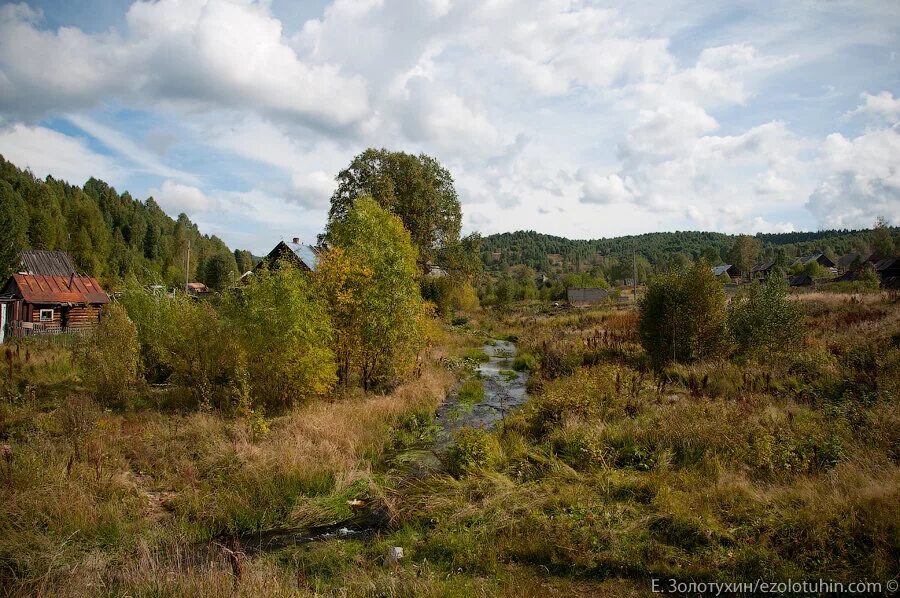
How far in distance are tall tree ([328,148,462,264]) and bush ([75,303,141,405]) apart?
2181 cm

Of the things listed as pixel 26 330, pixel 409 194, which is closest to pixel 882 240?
pixel 409 194

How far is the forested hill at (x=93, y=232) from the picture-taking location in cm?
6057

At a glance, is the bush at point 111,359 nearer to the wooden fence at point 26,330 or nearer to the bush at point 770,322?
the wooden fence at point 26,330

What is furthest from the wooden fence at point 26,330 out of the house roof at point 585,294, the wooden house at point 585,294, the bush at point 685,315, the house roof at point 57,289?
the house roof at point 585,294

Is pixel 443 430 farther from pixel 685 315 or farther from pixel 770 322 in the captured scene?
pixel 770 322

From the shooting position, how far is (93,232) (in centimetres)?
7712

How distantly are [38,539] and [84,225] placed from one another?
289 ft

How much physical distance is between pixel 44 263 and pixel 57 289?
6.58 meters

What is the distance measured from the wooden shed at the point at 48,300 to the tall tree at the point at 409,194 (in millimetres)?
19376

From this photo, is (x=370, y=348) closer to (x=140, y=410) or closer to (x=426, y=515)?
(x=140, y=410)

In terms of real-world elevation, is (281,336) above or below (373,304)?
below

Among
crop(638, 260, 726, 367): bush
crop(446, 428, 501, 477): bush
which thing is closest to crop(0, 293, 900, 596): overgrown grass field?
crop(446, 428, 501, 477): bush

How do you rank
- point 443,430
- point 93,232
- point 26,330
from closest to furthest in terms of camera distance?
point 443,430, point 26,330, point 93,232

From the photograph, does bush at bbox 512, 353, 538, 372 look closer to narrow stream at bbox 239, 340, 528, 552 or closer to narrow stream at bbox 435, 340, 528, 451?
narrow stream at bbox 435, 340, 528, 451
